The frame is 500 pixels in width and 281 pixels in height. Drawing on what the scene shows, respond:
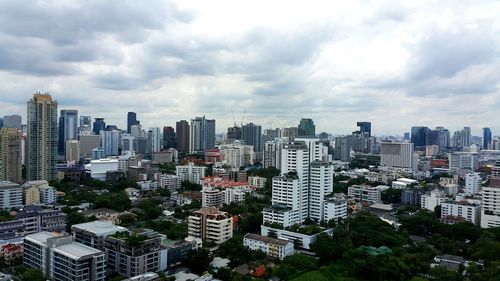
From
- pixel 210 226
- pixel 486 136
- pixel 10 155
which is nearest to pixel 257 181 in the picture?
pixel 210 226

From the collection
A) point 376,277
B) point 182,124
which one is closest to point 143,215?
point 376,277

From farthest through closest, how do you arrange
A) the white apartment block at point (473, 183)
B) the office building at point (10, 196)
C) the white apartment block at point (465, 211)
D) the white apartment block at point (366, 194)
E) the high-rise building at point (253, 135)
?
the high-rise building at point (253, 135) < the white apartment block at point (473, 183) < the white apartment block at point (366, 194) < the office building at point (10, 196) < the white apartment block at point (465, 211)

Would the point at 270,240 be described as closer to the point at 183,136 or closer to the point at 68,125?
the point at 68,125

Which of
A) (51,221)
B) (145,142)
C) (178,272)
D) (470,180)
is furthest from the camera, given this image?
(145,142)

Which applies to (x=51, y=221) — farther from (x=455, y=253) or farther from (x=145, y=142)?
(x=145, y=142)

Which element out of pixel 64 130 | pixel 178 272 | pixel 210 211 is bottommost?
pixel 178 272

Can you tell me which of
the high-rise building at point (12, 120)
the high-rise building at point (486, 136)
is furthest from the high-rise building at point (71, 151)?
the high-rise building at point (486, 136)

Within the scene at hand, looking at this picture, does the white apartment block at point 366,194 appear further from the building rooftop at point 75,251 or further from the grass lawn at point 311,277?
the building rooftop at point 75,251
